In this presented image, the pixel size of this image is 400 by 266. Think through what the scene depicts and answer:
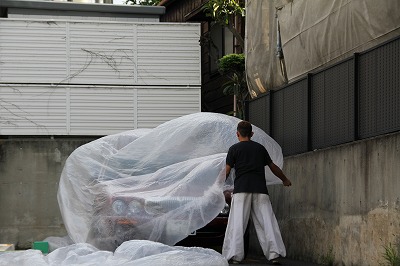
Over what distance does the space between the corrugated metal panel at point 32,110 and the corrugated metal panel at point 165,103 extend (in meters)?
1.80

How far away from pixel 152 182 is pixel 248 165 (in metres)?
1.68

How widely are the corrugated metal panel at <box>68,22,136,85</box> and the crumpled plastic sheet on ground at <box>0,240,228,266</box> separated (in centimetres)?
1027

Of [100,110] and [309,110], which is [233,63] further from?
[309,110]

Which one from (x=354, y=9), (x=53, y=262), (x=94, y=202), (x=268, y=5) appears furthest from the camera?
(x=268, y=5)

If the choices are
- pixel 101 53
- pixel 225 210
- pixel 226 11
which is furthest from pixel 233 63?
pixel 225 210

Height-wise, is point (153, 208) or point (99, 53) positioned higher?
point (99, 53)

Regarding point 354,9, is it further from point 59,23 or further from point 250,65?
point 59,23

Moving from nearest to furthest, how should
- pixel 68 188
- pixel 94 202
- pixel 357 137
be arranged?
pixel 357 137, pixel 94 202, pixel 68 188

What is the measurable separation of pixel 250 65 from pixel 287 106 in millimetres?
3360

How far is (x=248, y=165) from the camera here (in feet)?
39.6

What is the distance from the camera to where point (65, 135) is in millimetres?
21484

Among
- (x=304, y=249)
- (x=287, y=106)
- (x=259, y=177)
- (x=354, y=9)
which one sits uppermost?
(x=354, y=9)

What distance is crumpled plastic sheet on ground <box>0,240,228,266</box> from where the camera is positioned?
33.4 feet

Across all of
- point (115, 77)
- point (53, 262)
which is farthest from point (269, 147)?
point (115, 77)
